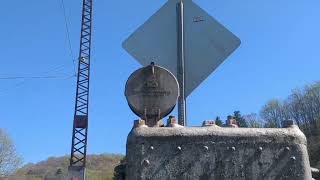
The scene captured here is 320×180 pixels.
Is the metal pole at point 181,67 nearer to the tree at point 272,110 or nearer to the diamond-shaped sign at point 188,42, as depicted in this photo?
the diamond-shaped sign at point 188,42

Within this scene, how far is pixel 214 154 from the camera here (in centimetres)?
384

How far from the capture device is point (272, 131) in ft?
12.9

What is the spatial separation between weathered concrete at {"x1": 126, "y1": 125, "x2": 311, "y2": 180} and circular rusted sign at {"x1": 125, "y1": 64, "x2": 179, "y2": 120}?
46 cm

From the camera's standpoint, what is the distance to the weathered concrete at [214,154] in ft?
12.4

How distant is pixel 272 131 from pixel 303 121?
7677 cm

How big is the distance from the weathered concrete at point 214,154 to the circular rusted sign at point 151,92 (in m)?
0.46

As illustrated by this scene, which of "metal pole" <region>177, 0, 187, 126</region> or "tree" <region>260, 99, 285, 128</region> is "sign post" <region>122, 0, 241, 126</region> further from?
"tree" <region>260, 99, 285, 128</region>

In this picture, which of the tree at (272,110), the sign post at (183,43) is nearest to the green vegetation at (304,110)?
the tree at (272,110)

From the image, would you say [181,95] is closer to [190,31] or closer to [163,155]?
[190,31]

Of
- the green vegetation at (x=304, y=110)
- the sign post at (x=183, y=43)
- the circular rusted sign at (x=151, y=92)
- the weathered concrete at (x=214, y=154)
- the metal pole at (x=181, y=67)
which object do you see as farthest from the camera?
the green vegetation at (x=304, y=110)

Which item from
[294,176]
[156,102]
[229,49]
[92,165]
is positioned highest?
[229,49]

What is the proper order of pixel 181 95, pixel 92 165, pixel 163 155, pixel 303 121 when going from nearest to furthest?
pixel 163 155
pixel 181 95
pixel 303 121
pixel 92 165

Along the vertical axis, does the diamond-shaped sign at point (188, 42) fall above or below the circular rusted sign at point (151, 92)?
above

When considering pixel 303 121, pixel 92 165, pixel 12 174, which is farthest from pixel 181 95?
pixel 92 165
